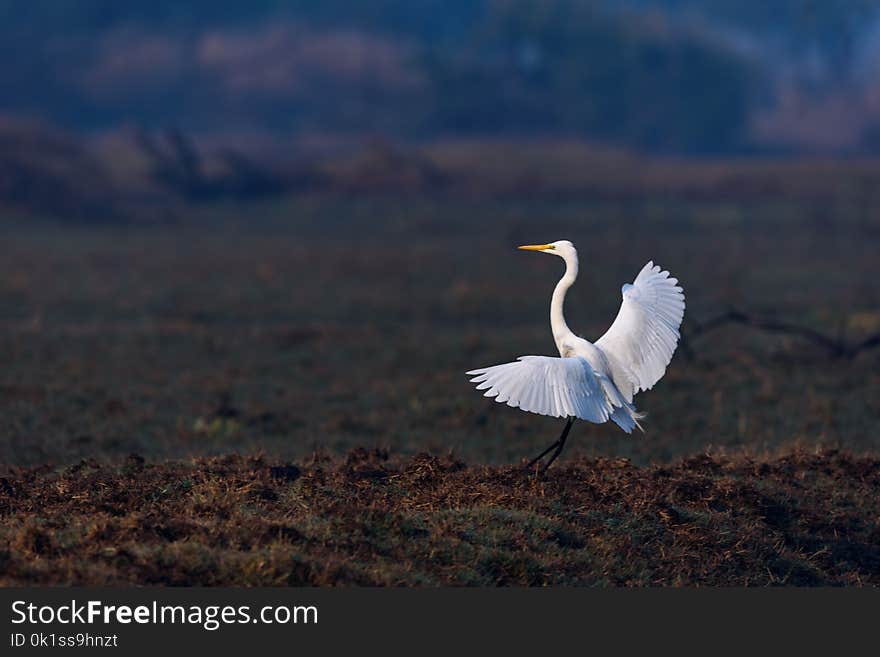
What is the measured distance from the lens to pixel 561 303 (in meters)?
7.87

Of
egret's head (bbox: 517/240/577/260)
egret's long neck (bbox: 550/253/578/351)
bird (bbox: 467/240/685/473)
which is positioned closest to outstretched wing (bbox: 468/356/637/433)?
bird (bbox: 467/240/685/473)

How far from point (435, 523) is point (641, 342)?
181cm

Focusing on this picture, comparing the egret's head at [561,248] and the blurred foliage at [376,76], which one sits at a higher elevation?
the blurred foliage at [376,76]

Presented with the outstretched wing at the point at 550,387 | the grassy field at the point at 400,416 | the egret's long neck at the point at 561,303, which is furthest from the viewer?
the egret's long neck at the point at 561,303

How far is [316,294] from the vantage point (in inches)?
830

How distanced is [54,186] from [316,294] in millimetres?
14621

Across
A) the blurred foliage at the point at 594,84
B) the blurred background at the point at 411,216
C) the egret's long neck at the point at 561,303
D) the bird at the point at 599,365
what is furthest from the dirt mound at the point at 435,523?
the blurred foliage at the point at 594,84

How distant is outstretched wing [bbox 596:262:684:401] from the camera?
26.0ft

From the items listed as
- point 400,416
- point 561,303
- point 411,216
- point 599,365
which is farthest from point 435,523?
point 411,216

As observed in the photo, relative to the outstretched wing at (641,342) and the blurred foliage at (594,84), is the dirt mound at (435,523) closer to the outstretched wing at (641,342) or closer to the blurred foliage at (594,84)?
the outstretched wing at (641,342)

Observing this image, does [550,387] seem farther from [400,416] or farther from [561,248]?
[400,416]

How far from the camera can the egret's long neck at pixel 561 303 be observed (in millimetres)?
7883

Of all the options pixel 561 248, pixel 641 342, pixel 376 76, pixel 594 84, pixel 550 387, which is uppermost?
pixel 376 76

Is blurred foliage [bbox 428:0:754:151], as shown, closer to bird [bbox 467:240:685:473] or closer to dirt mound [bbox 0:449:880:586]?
bird [bbox 467:240:685:473]
